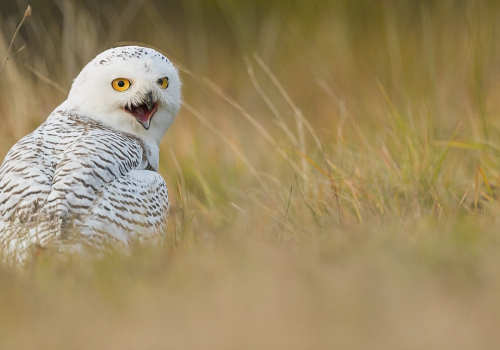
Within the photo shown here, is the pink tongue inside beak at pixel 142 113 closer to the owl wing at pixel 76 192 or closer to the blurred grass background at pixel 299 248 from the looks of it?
the owl wing at pixel 76 192

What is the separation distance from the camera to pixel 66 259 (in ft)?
7.18

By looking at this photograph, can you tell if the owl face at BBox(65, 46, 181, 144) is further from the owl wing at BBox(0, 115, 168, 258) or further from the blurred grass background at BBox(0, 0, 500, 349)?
the blurred grass background at BBox(0, 0, 500, 349)

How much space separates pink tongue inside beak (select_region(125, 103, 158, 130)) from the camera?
3066 millimetres

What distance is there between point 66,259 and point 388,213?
133 cm

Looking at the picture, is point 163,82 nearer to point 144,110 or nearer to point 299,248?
point 144,110

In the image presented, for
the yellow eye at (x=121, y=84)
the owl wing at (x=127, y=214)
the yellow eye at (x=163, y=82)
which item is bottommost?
the owl wing at (x=127, y=214)

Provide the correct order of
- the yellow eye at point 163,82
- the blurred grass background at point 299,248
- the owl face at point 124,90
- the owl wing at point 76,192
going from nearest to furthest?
the blurred grass background at point 299,248, the owl wing at point 76,192, the owl face at point 124,90, the yellow eye at point 163,82

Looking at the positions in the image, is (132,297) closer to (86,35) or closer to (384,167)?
(384,167)

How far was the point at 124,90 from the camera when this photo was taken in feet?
9.96

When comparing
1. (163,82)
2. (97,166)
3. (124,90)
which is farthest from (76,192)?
(163,82)

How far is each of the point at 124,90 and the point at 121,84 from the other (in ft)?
0.11

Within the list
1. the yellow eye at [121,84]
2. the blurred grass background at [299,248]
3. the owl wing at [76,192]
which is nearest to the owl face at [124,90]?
the yellow eye at [121,84]

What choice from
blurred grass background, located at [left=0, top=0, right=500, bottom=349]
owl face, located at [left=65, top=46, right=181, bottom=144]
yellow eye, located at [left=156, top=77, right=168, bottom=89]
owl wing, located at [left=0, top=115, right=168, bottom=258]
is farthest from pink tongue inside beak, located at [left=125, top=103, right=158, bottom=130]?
blurred grass background, located at [left=0, top=0, right=500, bottom=349]

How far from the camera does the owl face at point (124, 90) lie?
3.01 metres
